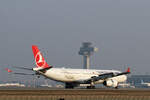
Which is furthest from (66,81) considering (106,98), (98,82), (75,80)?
(106,98)

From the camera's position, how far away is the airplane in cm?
7913

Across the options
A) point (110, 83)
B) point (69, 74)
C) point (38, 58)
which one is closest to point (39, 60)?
point (38, 58)

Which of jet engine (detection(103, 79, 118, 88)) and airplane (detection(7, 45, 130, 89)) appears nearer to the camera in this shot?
airplane (detection(7, 45, 130, 89))

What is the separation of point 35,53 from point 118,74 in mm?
18438

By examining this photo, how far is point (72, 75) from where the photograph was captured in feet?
270

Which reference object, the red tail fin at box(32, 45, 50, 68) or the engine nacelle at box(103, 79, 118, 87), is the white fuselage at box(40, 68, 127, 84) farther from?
the red tail fin at box(32, 45, 50, 68)

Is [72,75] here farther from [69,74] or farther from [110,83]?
[110,83]

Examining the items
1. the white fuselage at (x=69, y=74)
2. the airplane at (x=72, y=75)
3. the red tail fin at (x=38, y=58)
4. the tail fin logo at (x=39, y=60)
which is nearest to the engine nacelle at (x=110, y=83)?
the airplane at (x=72, y=75)

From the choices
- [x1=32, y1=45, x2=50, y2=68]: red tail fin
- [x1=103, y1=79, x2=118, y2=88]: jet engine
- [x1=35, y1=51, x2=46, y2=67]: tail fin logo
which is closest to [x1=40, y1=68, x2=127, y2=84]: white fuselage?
[x1=103, y1=79, x2=118, y2=88]: jet engine

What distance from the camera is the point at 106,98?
4253 cm

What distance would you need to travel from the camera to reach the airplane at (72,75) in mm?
79131

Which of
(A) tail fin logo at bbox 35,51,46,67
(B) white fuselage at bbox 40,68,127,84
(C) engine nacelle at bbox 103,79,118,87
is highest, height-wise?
(A) tail fin logo at bbox 35,51,46,67

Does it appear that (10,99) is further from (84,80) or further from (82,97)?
(84,80)

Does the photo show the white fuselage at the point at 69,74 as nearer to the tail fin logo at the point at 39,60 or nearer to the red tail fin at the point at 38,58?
the red tail fin at the point at 38,58
